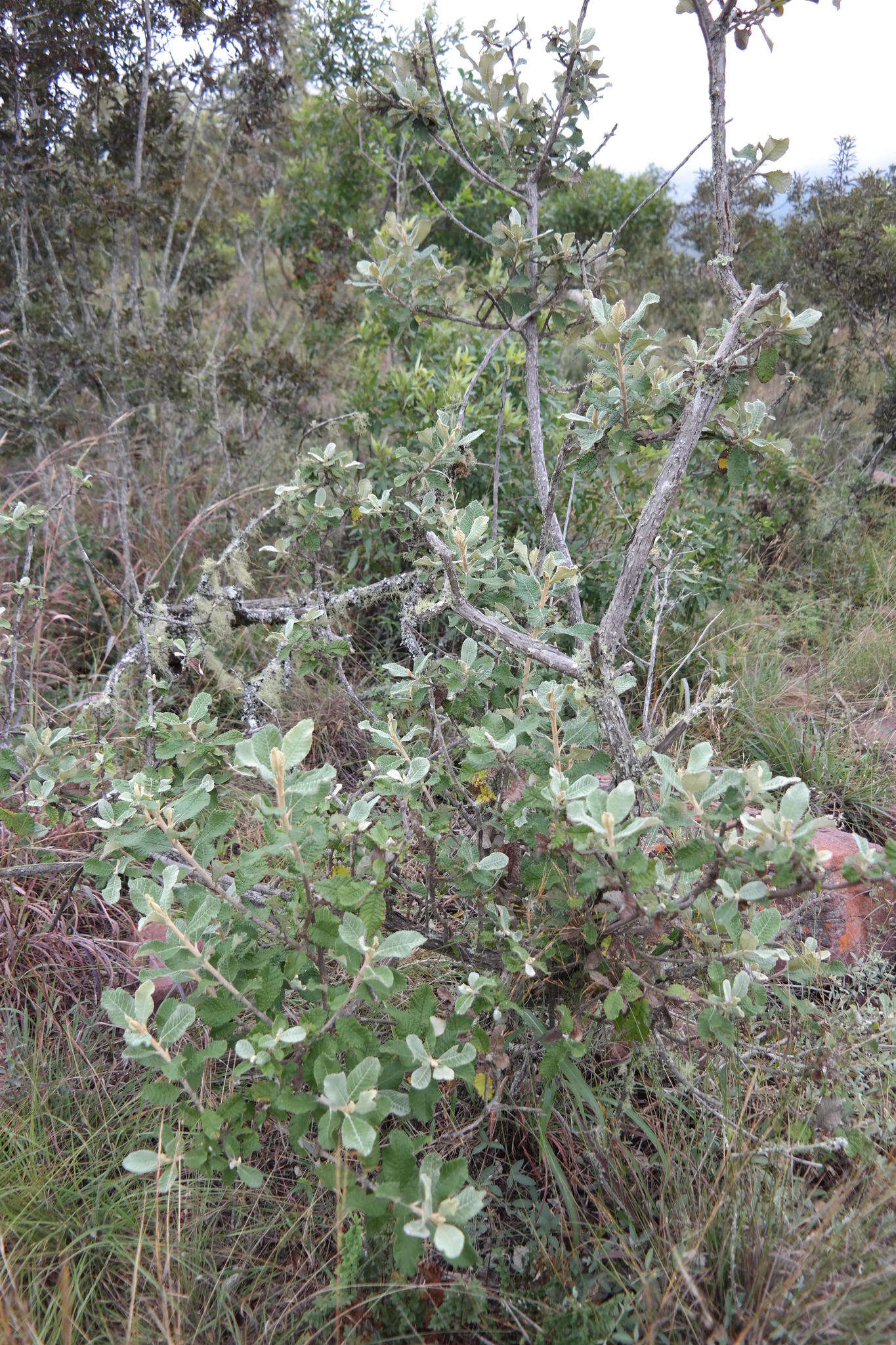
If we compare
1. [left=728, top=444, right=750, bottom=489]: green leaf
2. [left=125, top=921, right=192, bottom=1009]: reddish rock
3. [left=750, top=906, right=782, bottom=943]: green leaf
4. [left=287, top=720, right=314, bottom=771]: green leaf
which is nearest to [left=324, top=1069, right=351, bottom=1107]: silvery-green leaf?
[left=287, top=720, right=314, bottom=771]: green leaf

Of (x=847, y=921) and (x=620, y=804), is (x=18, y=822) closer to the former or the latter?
(x=620, y=804)

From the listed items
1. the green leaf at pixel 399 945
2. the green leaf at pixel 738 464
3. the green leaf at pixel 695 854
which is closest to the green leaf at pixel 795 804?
the green leaf at pixel 695 854

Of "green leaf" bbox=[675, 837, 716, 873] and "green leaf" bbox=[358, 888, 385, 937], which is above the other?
"green leaf" bbox=[675, 837, 716, 873]

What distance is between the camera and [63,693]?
3172 mm

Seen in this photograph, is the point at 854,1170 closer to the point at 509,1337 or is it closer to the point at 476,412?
the point at 509,1337

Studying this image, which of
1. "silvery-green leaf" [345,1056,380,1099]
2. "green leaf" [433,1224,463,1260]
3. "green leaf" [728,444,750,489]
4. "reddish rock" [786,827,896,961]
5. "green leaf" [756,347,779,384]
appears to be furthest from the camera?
"reddish rock" [786,827,896,961]

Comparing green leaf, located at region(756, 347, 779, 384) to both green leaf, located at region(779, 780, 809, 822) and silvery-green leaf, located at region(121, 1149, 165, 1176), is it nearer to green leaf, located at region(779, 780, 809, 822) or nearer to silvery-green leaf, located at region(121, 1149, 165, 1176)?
green leaf, located at region(779, 780, 809, 822)

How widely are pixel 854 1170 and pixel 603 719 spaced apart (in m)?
0.91

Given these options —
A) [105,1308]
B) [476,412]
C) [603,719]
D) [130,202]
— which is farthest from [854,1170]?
[130,202]

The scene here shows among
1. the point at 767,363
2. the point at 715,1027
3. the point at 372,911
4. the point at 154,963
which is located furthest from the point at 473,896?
the point at 767,363

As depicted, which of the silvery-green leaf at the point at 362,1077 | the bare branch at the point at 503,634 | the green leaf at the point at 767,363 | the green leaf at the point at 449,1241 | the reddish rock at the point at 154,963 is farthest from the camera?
the reddish rock at the point at 154,963

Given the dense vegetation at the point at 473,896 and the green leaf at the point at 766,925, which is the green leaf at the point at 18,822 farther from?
the green leaf at the point at 766,925

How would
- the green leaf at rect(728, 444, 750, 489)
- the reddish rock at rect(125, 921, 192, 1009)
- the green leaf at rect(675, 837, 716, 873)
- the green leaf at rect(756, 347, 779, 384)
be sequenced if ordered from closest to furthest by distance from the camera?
1. the green leaf at rect(675, 837, 716, 873)
2. the green leaf at rect(756, 347, 779, 384)
3. the green leaf at rect(728, 444, 750, 489)
4. the reddish rock at rect(125, 921, 192, 1009)

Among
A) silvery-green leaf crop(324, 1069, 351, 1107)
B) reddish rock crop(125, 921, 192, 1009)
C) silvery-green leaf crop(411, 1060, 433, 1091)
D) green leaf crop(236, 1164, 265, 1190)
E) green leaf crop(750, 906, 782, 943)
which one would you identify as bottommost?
reddish rock crop(125, 921, 192, 1009)
